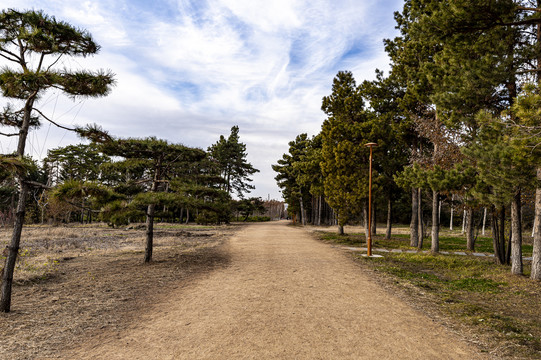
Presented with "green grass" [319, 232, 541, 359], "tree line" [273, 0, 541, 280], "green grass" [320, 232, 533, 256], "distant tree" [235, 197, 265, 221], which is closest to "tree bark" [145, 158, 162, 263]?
"green grass" [319, 232, 541, 359]

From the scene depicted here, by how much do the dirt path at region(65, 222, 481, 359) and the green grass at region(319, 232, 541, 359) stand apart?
0.69 m

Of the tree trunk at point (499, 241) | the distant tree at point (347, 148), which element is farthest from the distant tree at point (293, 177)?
the tree trunk at point (499, 241)

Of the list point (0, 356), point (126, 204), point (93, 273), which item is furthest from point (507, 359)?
point (93, 273)

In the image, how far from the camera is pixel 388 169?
65.4 feet

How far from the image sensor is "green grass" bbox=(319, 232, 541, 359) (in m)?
4.66

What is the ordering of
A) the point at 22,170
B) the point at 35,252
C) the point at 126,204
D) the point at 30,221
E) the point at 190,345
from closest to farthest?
the point at 190,345 < the point at 22,170 < the point at 126,204 < the point at 35,252 < the point at 30,221

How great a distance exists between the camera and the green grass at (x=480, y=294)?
466 cm

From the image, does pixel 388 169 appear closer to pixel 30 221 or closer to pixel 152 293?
pixel 152 293

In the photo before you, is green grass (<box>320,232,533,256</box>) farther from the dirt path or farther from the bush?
the bush

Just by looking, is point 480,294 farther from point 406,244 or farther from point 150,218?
point 406,244

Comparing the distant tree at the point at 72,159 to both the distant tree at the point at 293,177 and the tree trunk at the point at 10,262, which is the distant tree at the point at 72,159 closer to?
the distant tree at the point at 293,177

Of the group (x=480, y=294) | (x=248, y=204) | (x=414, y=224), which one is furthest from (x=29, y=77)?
(x=248, y=204)

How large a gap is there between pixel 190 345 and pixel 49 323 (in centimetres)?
261

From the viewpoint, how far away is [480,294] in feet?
24.6
